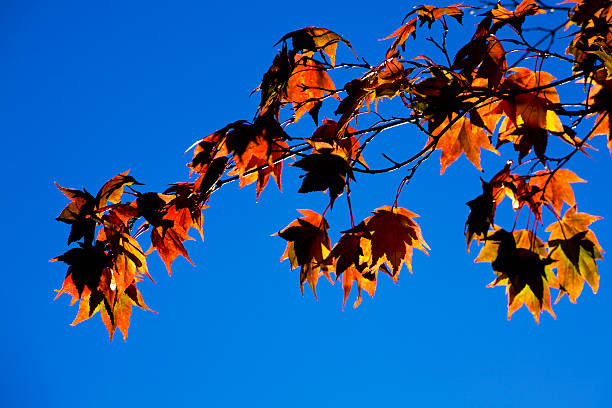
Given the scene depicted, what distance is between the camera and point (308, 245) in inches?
42.1

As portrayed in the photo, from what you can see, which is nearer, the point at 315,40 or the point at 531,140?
the point at 531,140

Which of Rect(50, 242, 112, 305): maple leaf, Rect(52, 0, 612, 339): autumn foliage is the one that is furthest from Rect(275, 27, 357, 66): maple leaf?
Rect(50, 242, 112, 305): maple leaf

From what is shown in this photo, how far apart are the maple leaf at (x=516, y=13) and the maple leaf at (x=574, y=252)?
1.23ft

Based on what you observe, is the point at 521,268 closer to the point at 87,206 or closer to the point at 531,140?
the point at 531,140

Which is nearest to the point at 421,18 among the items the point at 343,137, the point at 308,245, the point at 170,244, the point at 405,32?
the point at 405,32

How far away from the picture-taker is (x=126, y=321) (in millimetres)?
1055

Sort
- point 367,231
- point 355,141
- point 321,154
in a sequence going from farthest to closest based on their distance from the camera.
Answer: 1. point 355,141
2. point 367,231
3. point 321,154

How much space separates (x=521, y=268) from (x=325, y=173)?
0.38 meters

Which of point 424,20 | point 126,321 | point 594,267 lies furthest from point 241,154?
point 594,267

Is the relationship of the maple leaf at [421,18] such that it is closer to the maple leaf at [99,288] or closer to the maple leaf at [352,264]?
the maple leaf at [352,264]

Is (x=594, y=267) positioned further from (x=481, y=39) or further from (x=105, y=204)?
(x=105, y=204)

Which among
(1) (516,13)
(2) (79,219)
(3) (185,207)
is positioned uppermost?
(1) (516,13)

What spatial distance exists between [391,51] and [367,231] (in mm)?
416

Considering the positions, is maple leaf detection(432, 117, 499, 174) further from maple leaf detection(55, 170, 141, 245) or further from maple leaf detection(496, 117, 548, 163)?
maple leaf detection(55, 170, 141, 245)
